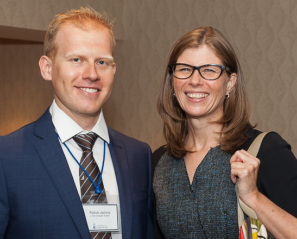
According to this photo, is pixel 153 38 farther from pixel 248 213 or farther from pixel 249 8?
pixel 248 213

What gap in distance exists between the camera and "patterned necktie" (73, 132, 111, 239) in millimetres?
1734

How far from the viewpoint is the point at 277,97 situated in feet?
13.8

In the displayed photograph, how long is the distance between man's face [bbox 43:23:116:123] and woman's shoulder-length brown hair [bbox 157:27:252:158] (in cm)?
45

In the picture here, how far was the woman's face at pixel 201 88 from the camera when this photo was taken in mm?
1961

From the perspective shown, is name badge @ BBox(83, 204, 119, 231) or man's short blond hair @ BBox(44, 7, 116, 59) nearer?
name badge @ BBox(83, 204, 119, 231)

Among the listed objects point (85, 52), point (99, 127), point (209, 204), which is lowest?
point (209, 204)

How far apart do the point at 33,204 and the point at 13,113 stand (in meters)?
5.46

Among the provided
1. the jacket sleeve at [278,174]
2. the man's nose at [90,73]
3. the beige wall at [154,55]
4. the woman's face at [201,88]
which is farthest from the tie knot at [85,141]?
the beige wall at [154,55]

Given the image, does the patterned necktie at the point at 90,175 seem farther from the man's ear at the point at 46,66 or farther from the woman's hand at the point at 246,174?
→ the woman's hand at the point at 246,174

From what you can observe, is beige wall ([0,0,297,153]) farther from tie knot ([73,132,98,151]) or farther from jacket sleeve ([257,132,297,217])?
tie knot ([73,132,98,151])

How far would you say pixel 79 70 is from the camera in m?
1.79

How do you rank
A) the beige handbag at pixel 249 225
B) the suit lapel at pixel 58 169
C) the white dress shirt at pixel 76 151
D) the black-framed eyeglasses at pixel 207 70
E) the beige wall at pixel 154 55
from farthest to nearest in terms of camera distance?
1. the beige wall at pixel 154 55
2. the black-framed eyeglasses at pixel 207 70
3. the white dress shirt at pixel 76 151
4. the suit lapel at pixel 58 169
5. the beige handbag at pixel 249 225

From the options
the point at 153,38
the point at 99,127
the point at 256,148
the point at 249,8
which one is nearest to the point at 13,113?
the point at 153,38

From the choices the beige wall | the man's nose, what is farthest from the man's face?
the beige wall
